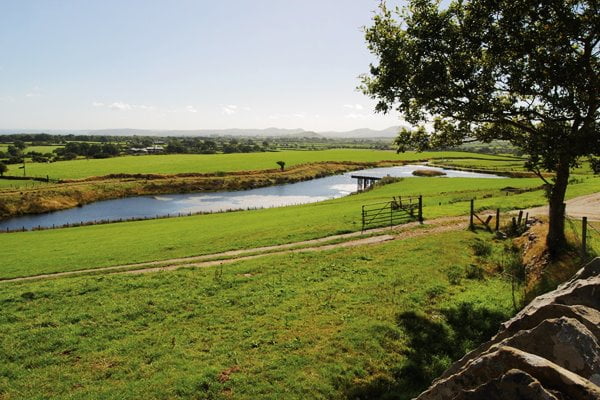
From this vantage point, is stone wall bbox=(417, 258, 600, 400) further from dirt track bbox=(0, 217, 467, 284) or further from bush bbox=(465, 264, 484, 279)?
dirt track bbox=(0, 217, 467, 284)

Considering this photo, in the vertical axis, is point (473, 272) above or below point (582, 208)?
below

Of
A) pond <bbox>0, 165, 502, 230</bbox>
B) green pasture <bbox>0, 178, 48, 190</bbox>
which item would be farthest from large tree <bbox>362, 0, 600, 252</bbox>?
green pasture <bbox>0, 178, 48, 190</bbox>

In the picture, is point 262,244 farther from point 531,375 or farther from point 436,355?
point 531,375

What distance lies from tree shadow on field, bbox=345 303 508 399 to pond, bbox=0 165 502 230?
194 ft

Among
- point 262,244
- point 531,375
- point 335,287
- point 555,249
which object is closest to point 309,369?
point 335,287

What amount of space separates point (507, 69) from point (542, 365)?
16732 mm

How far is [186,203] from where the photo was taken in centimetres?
8969

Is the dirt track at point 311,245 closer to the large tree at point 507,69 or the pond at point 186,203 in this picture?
the large tree at point 507,69

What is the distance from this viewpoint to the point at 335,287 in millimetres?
20391

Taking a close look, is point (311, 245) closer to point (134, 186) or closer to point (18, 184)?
point (134, 186)

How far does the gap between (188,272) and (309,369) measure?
13.4 metres

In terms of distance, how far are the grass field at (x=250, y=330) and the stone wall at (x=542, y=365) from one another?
590 cm

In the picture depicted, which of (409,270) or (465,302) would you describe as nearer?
(465,302)

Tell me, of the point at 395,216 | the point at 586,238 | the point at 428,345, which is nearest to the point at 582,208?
the point at 586,238
